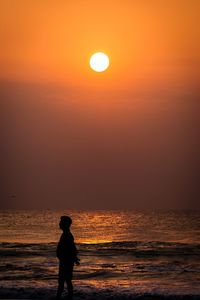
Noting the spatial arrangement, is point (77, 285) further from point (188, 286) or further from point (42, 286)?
point (188, 286)

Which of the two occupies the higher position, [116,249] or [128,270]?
[116,249]

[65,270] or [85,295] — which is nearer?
[65,270]

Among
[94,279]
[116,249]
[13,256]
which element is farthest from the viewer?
[116,249]

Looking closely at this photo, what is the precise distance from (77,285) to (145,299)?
3691mm

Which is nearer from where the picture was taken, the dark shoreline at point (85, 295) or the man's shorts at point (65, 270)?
the man's shorts at point (65, 270)

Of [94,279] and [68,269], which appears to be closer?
[68,269]

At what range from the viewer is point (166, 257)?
121 feet

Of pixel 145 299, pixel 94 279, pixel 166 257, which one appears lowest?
pixel 145 299

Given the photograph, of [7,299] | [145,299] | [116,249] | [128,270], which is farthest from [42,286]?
[116,249]

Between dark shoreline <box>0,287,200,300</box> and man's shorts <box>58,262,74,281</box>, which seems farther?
dark shoreline <box>0,287,200,300</box>

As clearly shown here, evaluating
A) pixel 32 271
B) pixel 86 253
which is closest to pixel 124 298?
pixel 32 271

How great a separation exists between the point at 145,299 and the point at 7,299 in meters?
4.14

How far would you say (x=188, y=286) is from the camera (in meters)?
20.9

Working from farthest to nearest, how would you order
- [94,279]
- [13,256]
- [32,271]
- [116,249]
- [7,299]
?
1. [116,249]
2. [13,256]
3. [32,271]
4. [94,279]
5. [7,299]
